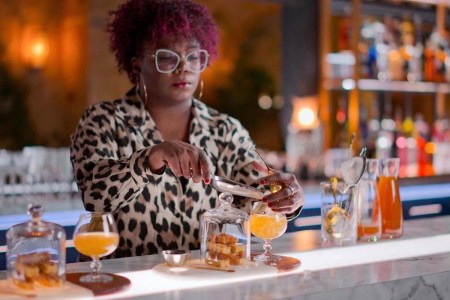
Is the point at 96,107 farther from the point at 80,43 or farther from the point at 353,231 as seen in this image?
the point at 80,43

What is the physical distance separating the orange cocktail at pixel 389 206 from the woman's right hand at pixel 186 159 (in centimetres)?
79

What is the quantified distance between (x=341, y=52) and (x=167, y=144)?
384cm

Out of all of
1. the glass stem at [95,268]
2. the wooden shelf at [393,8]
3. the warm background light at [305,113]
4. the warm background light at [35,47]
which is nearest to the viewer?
the glass stem at [95,268]

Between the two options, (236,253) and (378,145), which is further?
(378,145)

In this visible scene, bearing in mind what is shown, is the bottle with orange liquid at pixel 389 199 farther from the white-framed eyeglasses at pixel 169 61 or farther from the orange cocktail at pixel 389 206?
the white-framed eyeglasses at pixel 169 61

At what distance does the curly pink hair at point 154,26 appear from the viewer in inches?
103

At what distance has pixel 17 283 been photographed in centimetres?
174

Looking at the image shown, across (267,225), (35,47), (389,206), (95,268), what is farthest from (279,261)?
(35,47)

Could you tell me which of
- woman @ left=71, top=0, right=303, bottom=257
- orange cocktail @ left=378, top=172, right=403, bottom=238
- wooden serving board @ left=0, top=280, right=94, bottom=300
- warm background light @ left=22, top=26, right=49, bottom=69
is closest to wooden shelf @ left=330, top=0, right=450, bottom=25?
warm background light @ left=22, top=26, right=49, bottom=69

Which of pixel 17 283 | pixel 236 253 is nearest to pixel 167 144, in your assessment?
pixel 236 253

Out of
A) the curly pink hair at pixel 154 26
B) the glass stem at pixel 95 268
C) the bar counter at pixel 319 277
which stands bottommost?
the bar counter at pixel 319 277

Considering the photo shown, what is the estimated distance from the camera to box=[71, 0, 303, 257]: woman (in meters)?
2.33

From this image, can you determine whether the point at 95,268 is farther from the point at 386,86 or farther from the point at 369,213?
the point at 386,86

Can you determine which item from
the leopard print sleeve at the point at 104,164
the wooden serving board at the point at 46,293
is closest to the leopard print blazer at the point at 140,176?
the leopard print sleeve at the point at 104,164
